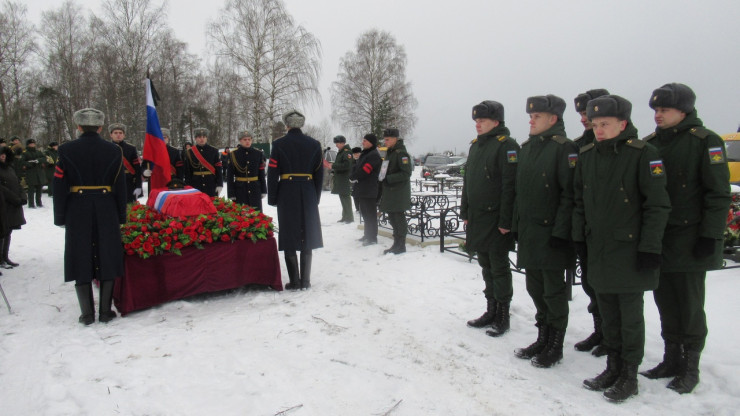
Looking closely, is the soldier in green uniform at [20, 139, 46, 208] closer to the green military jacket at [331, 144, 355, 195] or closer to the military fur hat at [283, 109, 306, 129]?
the green military jacket at [331, 144, 355, 195]

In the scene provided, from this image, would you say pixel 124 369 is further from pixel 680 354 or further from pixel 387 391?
pixel 680 354

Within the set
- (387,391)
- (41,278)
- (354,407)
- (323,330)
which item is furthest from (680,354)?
(41,278)

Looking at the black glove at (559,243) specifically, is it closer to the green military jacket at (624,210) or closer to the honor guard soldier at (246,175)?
the green military jacket at (624,210)

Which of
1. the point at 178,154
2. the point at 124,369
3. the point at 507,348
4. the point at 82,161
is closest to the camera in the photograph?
the point at 124,369

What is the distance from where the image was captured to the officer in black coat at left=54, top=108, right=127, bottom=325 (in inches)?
174

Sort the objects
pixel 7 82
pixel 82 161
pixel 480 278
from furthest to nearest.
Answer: pixel 7 82
pixel 480 278
pixel 82 161

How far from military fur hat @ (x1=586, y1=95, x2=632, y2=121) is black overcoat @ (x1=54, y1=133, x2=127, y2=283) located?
4248 mm

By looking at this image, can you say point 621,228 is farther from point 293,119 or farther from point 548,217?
point 293,119

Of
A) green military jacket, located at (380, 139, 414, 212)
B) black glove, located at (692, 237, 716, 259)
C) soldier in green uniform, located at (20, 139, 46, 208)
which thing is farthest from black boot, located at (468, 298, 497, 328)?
soldier in green uniform, located at (20, 139, 46, 208)

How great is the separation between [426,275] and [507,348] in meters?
2.29

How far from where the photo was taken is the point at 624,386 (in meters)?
3.09

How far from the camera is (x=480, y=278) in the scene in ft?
19.7

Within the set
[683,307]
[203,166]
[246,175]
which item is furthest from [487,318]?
[203,166]

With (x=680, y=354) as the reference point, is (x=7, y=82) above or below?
above
